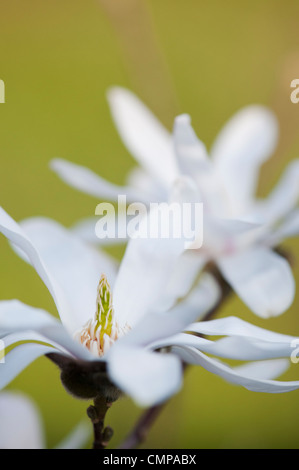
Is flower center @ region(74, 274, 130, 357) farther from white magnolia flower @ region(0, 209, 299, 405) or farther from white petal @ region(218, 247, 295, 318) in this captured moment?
white petal @ region(218, 247, 295, 318)

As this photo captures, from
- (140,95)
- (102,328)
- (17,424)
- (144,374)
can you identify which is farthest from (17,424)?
(140,95)

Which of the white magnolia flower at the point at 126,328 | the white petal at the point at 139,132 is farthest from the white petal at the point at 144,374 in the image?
the white petal at the point at 139,132

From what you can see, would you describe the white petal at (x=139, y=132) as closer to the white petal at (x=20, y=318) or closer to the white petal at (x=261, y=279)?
the white petal at (x=261, y=279)

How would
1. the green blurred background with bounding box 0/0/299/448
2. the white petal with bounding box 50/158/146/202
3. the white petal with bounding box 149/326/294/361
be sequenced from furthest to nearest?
the green blurred background with bounding box 0/0/299/448
the white petal with bounding box 50/158/146/202
the white petal with bounding box 149/326/294/361

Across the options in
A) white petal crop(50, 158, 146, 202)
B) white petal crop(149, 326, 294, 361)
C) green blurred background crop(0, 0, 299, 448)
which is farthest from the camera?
green blurred background crop(0, 0, 299, 448)

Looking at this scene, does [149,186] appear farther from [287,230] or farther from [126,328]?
[126,328]

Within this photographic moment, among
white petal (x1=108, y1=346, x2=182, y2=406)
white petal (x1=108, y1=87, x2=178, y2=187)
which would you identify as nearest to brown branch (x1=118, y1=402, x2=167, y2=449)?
white petal (x1=108, y1=346, x2=182, y2=406)
